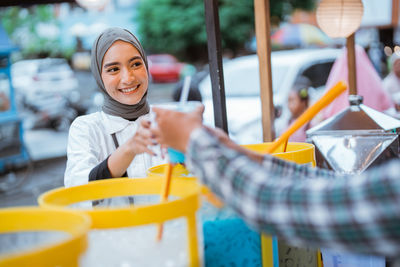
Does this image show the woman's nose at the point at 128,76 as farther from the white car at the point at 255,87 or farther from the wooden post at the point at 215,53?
the white car at the point at 255,87

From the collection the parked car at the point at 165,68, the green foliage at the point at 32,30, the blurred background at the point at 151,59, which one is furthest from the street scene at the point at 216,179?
the green foliage at the point at 32,30

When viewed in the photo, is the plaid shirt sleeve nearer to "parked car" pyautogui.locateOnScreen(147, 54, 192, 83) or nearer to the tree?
the tree

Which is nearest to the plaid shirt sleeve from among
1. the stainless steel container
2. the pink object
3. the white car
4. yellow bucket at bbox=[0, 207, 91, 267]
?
yellow bucket at bbox=[0, 207, 91, 267]

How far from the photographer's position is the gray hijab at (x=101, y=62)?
2.04 metres

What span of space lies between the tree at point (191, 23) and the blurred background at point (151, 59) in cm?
4

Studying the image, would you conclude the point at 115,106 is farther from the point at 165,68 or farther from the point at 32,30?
the point at 32,30

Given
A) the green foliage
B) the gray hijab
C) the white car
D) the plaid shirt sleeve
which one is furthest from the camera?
the green foliage

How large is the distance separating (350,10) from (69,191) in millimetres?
3275

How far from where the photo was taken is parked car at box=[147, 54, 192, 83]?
20.0 meters

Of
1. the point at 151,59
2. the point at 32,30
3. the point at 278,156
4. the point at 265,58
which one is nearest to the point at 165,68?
the point at 151,59

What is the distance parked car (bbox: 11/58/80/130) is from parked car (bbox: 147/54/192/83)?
5.50 meters

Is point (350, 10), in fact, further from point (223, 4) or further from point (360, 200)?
point (223, 4)

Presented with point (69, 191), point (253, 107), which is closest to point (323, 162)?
point (69, 191)

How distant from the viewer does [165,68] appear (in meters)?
20.0
